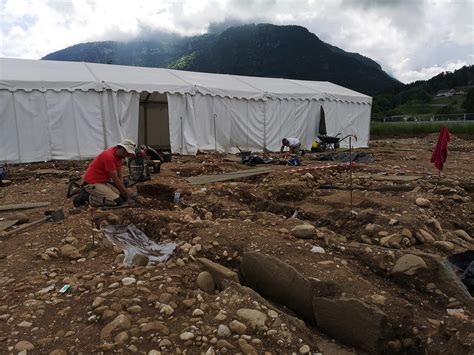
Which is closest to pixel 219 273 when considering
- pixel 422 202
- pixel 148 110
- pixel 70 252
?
pixel 70 252

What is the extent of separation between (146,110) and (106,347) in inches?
556

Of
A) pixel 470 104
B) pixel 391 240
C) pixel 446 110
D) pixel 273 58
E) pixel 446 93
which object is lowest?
pixel 391 240

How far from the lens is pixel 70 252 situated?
3.88 meters

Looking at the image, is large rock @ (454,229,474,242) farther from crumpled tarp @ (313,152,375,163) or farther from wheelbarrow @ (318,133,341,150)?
wheelbarrow @ (318,133,341,150)

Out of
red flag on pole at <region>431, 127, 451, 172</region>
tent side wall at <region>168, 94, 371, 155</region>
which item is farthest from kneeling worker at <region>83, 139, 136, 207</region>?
tent side wall at <region>168, 94, 371, 155</region>

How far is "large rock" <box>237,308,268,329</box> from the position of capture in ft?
8.51

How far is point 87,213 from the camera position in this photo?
204 inches

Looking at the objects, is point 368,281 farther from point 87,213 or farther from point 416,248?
point 87,213

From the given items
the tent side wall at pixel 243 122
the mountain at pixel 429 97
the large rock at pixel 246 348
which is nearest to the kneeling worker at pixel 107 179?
the large rock at pixel 246 348

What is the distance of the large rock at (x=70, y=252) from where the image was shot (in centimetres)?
385

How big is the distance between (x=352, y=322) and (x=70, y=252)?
2768 millimetres

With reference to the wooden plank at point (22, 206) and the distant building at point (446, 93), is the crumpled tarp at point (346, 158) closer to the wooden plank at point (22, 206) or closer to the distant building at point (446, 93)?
the wooden plank at point (22, 206)

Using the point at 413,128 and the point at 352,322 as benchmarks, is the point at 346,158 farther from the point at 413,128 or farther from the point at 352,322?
the point at 413,128

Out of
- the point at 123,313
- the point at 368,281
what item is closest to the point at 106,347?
the point at 123,313
